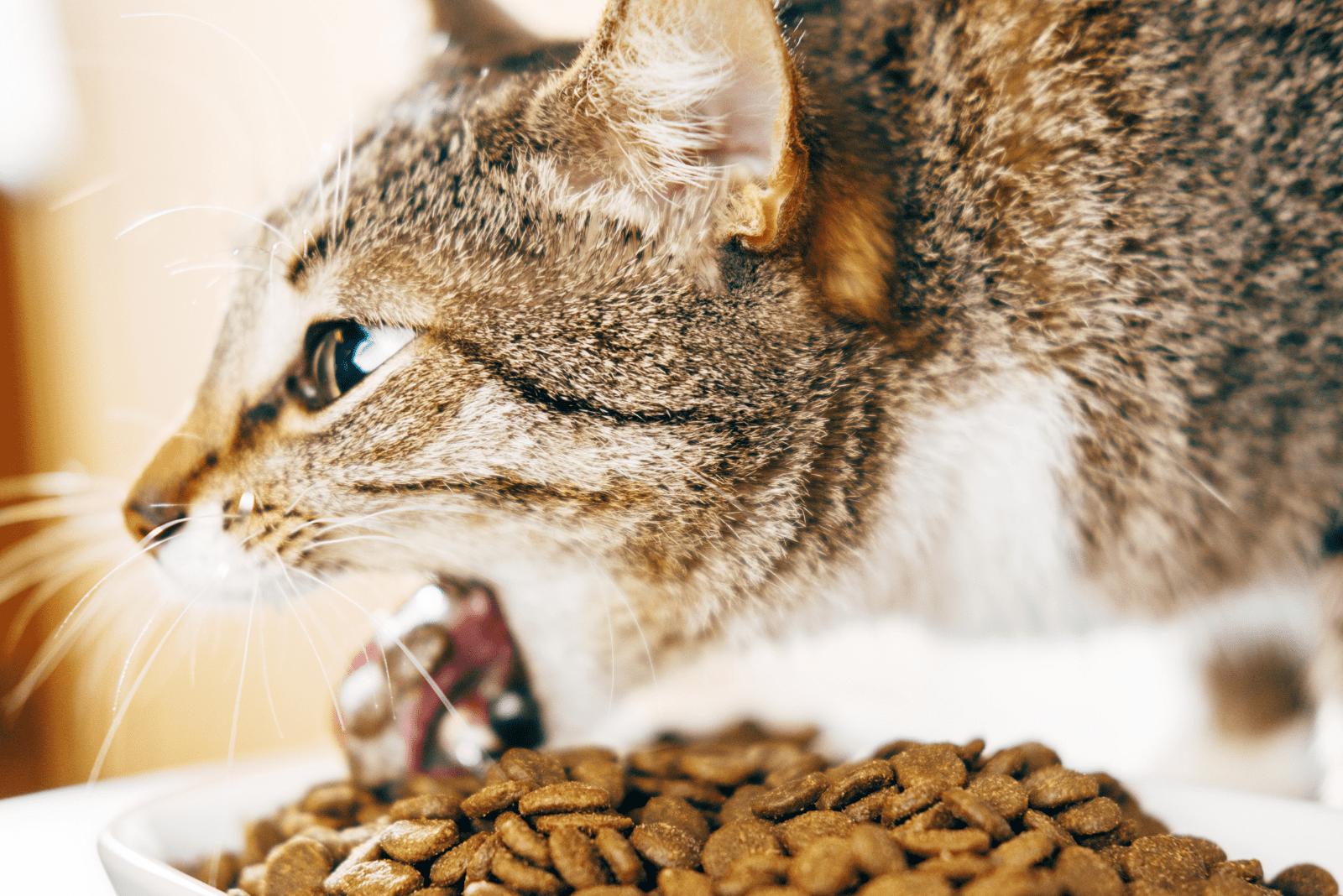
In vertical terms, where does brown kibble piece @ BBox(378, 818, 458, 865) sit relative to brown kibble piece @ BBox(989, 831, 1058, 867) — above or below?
below

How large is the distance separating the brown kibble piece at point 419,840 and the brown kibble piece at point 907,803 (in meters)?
0.26

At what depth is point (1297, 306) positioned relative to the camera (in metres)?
0.64

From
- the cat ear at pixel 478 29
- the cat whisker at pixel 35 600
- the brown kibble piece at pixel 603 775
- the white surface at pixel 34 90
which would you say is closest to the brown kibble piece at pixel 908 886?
the brown kibble piece at pixel 603 775

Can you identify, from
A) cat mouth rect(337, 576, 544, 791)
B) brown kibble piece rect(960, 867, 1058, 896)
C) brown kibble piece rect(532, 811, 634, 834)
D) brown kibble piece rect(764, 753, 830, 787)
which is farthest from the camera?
cat mouth rect(337, 576, 544, 791)

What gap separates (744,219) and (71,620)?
0.79 meters

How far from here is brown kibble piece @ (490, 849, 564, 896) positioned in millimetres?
451

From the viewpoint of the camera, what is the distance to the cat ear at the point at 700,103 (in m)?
0.51

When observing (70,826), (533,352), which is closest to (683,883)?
(533,352)

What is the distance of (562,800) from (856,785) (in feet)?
0.59

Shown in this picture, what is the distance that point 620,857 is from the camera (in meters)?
0.46

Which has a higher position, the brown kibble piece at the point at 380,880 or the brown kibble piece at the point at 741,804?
the brown kibble piece at the point at 741,804

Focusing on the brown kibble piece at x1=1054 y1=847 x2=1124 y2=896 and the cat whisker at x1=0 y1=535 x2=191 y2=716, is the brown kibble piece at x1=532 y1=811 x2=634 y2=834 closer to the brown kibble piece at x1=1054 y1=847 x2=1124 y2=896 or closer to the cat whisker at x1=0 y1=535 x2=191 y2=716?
the brown kibble piece at x1=1054 y1=847 x2=1124 y2=896

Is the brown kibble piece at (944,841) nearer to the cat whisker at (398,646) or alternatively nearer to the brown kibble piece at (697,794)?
the brown kibble piece at (697,794)

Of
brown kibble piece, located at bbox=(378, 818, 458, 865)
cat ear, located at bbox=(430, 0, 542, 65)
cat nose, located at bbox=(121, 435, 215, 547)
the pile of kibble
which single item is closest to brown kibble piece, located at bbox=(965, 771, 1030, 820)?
the pile of kibble
